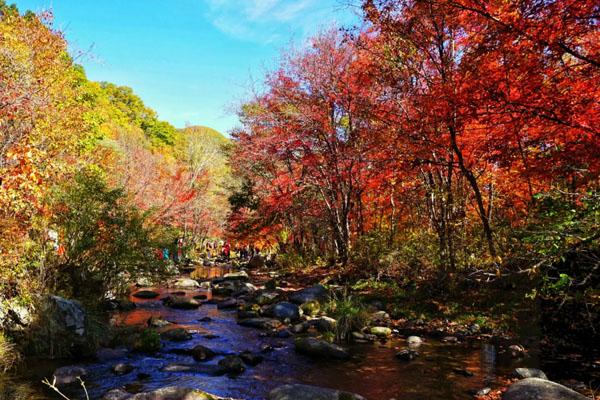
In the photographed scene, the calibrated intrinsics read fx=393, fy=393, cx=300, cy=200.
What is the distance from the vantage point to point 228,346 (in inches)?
373

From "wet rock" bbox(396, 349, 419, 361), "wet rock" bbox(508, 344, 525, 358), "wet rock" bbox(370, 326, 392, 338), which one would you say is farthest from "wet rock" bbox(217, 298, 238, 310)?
"wet rock" bbox(508, 344, 525, 358)

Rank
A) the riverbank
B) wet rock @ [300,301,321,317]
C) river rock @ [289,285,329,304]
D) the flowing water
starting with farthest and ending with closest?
river rock @ [289,285,329,304] → wet rock @ [300,301,321,317] → the riverbank → the flowing water

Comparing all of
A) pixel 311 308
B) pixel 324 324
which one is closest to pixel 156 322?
pixel 311 308

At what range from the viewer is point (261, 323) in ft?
37.6

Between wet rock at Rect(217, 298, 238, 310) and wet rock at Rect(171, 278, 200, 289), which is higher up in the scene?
wet rock at Rect(171, 278, 200, 289)

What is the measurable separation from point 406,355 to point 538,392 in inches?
118

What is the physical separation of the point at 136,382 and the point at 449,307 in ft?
27.3

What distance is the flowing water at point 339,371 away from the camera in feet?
22.0

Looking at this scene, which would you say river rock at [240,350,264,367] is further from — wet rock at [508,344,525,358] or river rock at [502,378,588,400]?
wet rock at [508,344,525,358]

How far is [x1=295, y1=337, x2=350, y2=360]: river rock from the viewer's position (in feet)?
27.6

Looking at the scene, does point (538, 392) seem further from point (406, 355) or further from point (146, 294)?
point (146, 294)

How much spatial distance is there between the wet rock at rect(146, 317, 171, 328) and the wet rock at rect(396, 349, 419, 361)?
660 centimetres

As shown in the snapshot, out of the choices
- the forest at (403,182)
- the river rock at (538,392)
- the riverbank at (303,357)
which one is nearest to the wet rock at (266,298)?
the forest at (403,182)

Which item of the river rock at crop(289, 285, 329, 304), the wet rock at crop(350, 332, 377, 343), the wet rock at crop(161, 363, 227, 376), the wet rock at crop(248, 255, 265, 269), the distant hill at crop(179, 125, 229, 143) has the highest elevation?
the distant hill at crop(179, 125, 229, 143)
